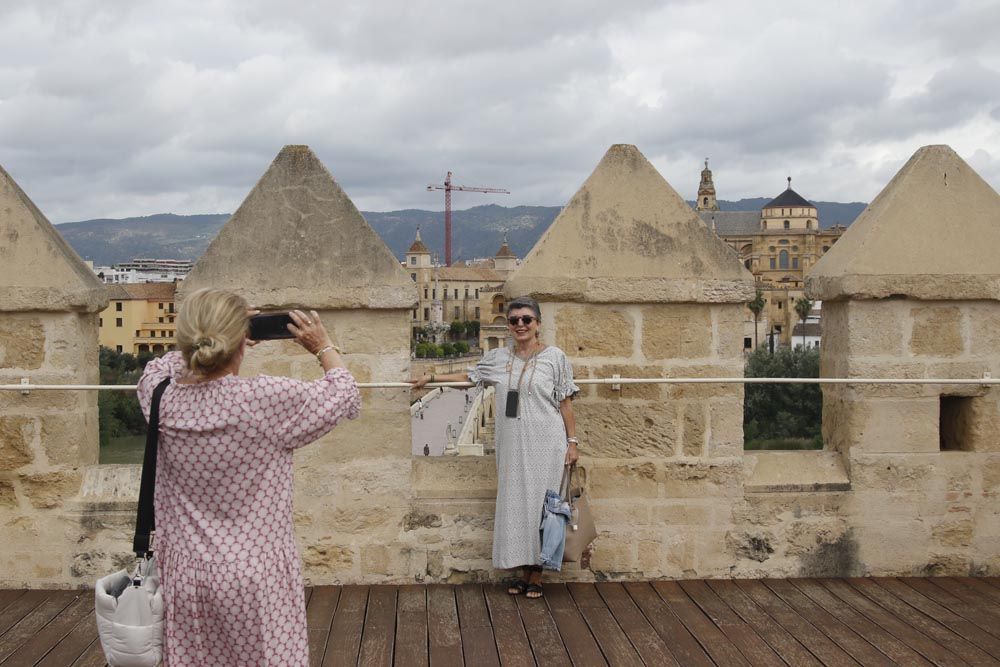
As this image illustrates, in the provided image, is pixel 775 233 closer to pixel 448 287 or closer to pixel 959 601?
pixel 448 287

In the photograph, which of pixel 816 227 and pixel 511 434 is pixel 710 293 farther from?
pixel 816 227

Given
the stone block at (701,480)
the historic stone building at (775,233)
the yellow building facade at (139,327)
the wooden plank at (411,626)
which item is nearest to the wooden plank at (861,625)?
the stone block at (701,480)

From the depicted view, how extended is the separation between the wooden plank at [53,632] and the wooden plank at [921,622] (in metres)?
3.36

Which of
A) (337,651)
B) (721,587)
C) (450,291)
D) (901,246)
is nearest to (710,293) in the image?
(901,246)

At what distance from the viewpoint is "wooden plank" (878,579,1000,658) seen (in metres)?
3.50

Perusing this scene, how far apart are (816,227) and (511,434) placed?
399ft

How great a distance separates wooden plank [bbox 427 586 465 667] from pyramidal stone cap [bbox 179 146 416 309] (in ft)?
4.29

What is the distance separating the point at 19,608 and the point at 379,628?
158 cm

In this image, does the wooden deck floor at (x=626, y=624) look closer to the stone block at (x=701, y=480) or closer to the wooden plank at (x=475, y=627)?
the wooden plank at (x=475, y=627)

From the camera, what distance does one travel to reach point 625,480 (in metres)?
4.37

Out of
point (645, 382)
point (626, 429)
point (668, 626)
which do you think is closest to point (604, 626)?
point (668, 626)

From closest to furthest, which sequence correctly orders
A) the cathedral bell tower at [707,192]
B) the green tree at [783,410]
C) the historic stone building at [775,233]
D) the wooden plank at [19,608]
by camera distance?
1. the wooden plank at [19,608]
2. the green tree at [783,410]
3. the historic stone building at [775,233]
4. the cathedral bell tower at [707,192]

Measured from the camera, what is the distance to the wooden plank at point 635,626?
3.38 meters

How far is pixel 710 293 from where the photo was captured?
14.2 feet
